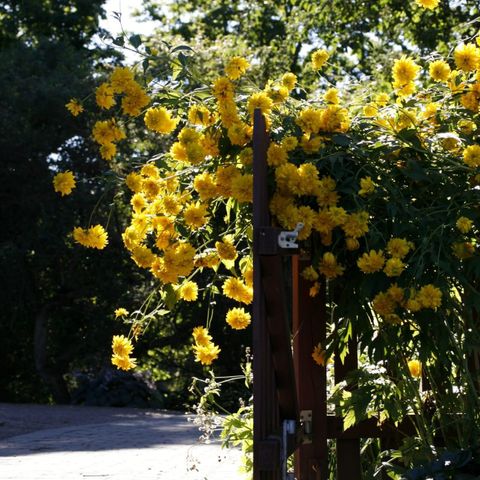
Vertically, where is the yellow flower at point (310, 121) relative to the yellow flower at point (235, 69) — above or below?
below

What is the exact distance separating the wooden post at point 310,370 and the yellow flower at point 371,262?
627mm

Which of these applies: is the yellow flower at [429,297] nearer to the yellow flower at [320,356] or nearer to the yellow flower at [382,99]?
the yellow flower at [320,356]

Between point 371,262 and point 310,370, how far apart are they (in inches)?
32.9

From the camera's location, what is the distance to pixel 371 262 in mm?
3164

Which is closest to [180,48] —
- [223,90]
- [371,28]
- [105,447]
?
[223,90]

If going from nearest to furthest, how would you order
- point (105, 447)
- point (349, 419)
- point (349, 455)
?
point (349, 419)
point (349, 455)
point (105, 447)

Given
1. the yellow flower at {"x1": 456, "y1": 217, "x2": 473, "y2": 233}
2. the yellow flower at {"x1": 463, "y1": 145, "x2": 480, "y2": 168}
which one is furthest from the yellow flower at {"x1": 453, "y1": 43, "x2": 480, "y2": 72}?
the yellow flower at {"x1": 456, "y1": 217, "x2": 473, "y2": 233}

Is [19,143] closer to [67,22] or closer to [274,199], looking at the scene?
[67,22]

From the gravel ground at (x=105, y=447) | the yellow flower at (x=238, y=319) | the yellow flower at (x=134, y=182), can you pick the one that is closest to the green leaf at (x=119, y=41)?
the yellow flower at (x=134, y=182)

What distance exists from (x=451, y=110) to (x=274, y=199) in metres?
0.82

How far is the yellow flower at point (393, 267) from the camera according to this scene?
3113mm

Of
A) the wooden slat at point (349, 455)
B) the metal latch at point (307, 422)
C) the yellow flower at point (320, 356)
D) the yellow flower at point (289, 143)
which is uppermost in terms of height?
the yellow flower at point (289, 143)

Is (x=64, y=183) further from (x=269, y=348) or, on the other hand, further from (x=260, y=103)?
(x=269, y=348)

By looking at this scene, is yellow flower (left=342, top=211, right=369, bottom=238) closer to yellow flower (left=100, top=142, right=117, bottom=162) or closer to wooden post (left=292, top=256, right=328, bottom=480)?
wooden post (left=292, top=256, right=328, bottom=480)
